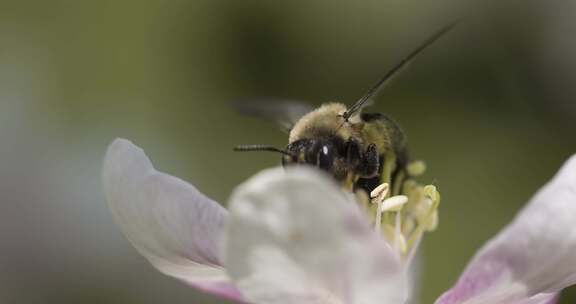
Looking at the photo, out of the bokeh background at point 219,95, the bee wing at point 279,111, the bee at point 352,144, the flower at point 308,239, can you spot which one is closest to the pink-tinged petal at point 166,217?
the flower at point 308,239

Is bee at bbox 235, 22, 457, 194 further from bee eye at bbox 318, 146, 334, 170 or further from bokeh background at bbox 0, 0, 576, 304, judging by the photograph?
bokeh background at bbox 0, 0, 576, 304

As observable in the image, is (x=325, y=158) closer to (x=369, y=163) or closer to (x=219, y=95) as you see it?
(x=369, y=163)

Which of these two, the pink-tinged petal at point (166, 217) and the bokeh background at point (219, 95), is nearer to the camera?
the pink-tinged petal at point (166, 217)

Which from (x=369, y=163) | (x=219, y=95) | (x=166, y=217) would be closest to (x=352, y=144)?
(x=369, y=163)

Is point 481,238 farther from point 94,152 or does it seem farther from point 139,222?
point 139,222

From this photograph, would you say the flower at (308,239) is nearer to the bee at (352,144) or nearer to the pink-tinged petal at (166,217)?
the pink-tinged petal at (166,217)

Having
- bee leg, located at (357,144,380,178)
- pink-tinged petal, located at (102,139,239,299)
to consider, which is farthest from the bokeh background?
pink-tinged petal, located at (102,139,239,299)
